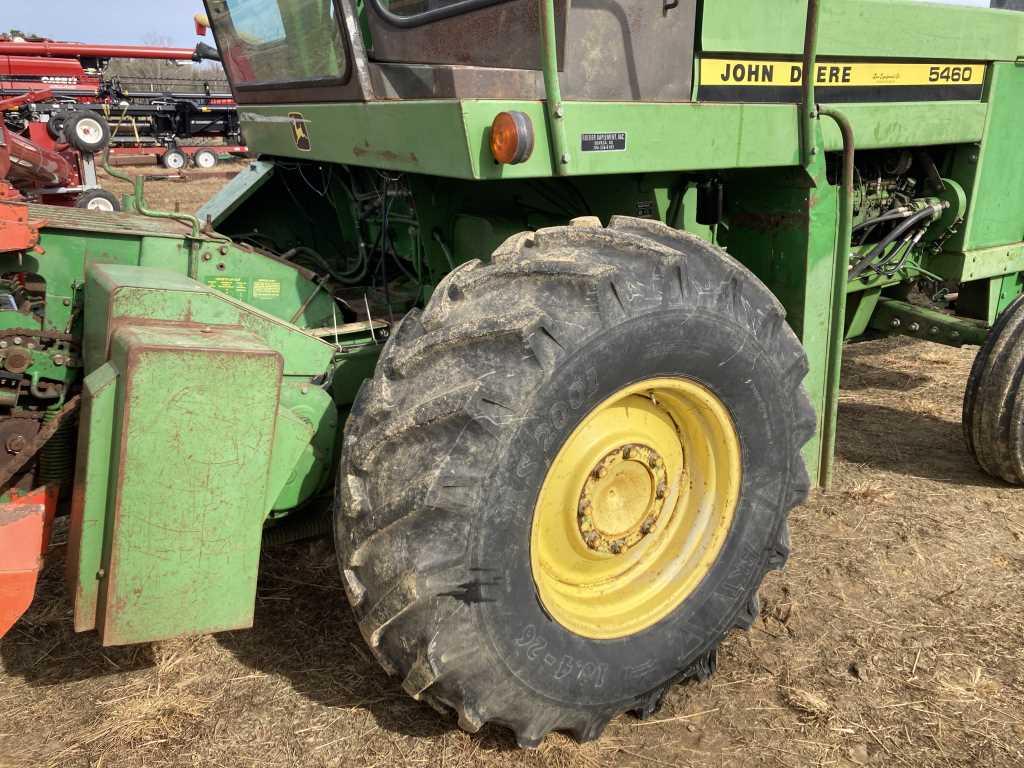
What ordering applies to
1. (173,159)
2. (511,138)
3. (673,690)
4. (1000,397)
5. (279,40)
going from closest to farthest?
(511,138)
(673,690)
(279,40)
(1000,397)
(173,159)

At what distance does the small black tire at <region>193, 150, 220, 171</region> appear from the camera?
18.5 meters

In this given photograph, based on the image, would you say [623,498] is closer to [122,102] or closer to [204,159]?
[204,159]

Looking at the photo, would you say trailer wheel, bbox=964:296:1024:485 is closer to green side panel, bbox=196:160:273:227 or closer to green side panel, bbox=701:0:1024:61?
green side panel, bbox=701:0:1024:61

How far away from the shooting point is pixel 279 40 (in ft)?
10.1

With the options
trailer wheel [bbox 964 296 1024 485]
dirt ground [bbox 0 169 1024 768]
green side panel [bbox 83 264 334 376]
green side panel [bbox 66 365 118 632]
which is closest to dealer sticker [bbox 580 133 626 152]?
green side panel [bbox 83 264 334 376]

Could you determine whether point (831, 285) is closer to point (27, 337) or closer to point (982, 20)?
point (982, 20)

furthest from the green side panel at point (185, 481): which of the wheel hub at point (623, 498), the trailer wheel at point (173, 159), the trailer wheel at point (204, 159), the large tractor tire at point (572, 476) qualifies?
the trailer wheel at point (204, 159)

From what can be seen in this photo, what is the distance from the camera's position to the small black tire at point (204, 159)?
18.5 m

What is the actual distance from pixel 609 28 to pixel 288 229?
211 centimetres

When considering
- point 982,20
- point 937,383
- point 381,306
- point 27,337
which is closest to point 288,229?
point 381,306

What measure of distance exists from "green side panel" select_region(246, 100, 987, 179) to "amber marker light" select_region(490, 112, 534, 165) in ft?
0.09

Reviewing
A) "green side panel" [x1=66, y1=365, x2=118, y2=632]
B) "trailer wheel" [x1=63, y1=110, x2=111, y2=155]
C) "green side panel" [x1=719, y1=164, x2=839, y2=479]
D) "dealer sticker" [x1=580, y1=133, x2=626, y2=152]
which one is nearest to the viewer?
"green side panel" [x1=66, y1=365, x2=118, y2=632]

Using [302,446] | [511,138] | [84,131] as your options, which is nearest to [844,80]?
[511,138]

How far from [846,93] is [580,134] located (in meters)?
1.41
